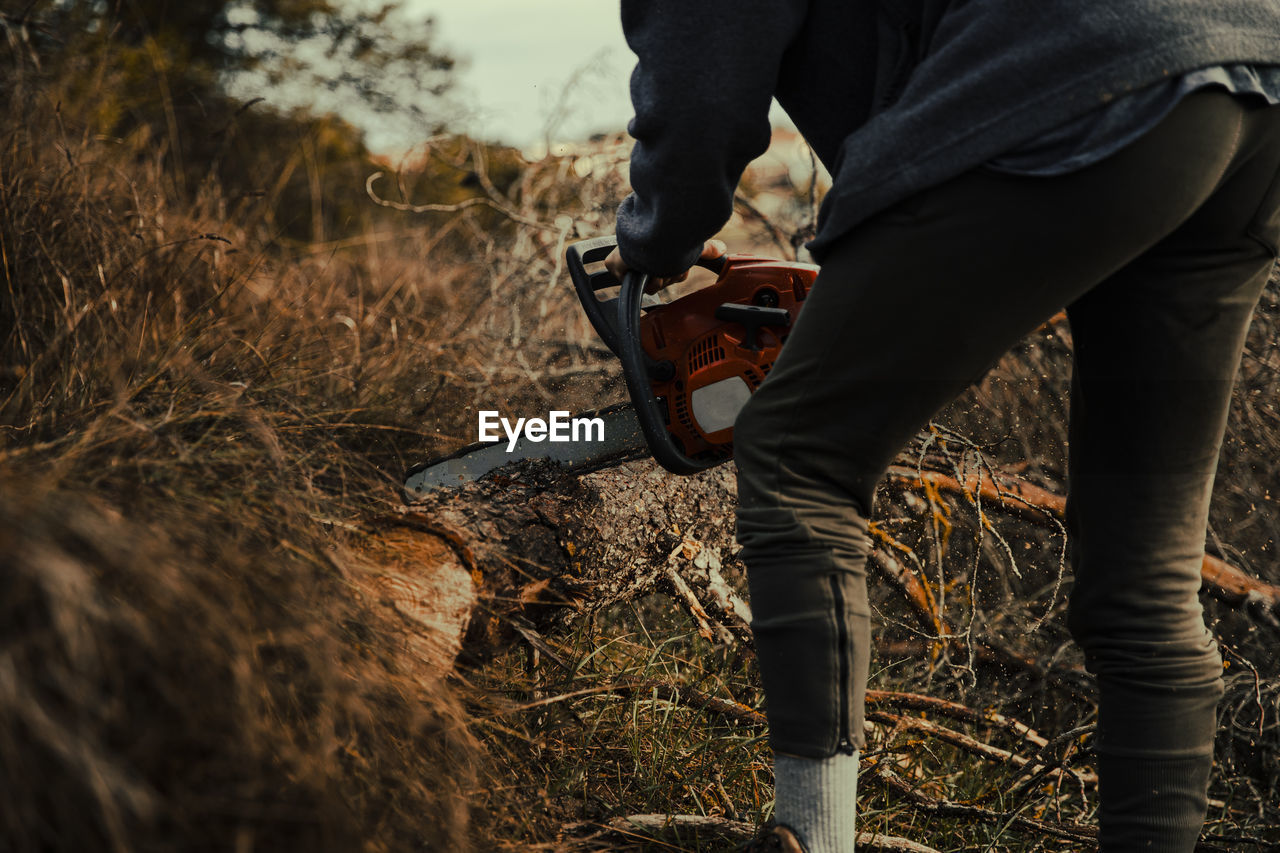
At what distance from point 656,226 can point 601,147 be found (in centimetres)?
273

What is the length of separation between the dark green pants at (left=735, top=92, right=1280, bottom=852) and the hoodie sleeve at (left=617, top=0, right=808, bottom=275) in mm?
259

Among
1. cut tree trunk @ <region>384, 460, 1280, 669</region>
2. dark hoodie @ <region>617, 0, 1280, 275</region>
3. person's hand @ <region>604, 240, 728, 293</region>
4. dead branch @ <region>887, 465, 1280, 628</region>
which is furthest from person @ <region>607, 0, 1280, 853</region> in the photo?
dead branch @ <region>887, 465, 1280, 628</region>

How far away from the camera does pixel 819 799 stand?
50.4 inches

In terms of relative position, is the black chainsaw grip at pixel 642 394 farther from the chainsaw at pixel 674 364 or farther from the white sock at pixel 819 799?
the white sock at pixel 819 799

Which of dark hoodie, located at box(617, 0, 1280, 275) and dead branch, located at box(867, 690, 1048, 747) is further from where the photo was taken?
dead branch, located at box(867, 690, 1048, 747)

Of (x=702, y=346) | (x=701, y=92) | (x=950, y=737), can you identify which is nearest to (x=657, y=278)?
(x=702, y=346)

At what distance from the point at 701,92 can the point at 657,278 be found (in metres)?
0.56

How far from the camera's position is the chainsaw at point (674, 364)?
195 centimetres

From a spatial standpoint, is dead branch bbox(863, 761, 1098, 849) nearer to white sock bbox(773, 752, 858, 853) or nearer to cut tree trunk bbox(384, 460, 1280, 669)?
cut tree trunk bbox(384, 460, 1280, 669)

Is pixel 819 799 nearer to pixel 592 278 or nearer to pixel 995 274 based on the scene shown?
pixel 995 274

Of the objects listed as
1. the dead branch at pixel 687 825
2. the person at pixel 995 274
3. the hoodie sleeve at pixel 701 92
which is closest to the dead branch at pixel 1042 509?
the person at pixel 995 274

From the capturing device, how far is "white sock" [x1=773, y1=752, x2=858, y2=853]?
4.19ft

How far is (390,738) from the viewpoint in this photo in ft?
4.22

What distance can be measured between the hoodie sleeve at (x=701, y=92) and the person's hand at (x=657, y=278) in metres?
0.32
